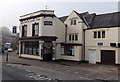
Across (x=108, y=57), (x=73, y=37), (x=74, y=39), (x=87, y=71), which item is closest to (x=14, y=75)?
(x=87, y=71)

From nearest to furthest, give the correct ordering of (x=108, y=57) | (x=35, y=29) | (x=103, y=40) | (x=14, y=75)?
(x=14, y=75) < (x=108, y=57) < (x=103, y=40) < (x=35, y=29)

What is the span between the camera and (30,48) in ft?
111

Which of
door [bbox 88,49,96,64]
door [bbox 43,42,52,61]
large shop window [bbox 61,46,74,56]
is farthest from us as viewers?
large shop window [bbox 61,46,74,56]

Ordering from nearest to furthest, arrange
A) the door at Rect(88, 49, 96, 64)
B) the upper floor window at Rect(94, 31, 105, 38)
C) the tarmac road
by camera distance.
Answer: the tarmac road, the upper floor window at Rect(94, 31, 105, 38), the door at Rect(88, 49, 96, 64)

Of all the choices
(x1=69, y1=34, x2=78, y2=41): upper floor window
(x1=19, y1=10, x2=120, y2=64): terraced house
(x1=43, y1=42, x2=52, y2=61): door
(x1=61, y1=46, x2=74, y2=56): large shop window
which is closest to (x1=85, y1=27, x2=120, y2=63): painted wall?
(x1=19, y1=10, x2=120, y2=64): terraced house

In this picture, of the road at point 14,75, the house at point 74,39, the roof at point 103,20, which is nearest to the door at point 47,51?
the house at point 74,39

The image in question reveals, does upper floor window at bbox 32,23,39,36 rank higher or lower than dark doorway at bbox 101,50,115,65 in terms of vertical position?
higher

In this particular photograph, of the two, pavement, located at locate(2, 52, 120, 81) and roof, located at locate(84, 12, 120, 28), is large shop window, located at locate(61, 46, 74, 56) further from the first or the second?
pavement, located at locate(2, 52, 120, 81)

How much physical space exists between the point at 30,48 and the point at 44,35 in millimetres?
4927

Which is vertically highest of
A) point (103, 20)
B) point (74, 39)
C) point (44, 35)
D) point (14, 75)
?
point (103, 20)

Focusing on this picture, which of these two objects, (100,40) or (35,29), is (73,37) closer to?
(100,40)

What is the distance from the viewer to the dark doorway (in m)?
25.4

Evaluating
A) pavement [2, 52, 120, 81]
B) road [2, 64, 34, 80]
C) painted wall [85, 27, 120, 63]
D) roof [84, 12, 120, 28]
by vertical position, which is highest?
roof [84, 12, 120, 28]

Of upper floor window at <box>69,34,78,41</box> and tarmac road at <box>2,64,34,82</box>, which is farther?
upper floor window at <box>69,34,78,41</box>
